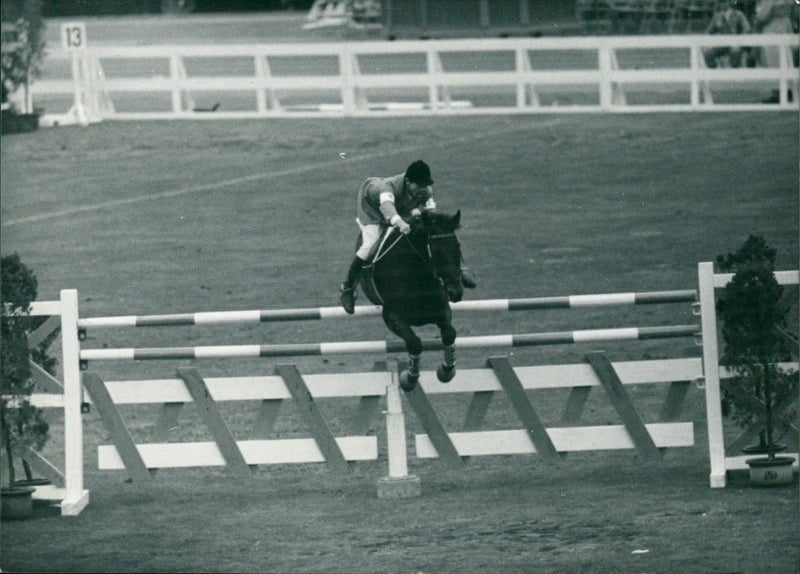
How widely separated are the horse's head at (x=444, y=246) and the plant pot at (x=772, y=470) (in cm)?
257

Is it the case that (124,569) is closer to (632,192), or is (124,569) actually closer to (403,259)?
(403,259)

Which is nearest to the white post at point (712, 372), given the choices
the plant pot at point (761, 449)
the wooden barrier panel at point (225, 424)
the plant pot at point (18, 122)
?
the plant pot at point (761, 449)

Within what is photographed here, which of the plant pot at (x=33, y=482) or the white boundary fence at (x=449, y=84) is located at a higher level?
the white boundary fence at (x=449, y=84)

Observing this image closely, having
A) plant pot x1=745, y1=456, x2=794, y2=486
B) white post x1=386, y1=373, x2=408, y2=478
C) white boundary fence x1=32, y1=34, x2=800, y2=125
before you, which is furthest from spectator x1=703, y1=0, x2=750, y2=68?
white post x1=386, y1=373, x2=408, y2=478

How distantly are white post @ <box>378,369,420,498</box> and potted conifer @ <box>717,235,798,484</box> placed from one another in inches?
96.1

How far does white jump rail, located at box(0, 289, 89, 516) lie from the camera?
12.1 m

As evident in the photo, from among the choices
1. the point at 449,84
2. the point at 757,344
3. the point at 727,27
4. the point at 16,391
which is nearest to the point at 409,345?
the point at 757,344

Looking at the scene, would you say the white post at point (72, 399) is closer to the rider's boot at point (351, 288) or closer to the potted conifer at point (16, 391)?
the potted conifer at point (16, 391)

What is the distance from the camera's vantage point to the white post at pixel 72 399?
1206 cm

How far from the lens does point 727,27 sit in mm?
28984

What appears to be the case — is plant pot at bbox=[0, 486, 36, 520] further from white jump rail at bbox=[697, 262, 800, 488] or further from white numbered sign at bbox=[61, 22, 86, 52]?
white numbered sign at bbox=[61, 22, 86, 52]

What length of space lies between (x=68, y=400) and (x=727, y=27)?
64.2ft

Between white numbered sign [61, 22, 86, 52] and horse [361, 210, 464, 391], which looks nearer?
horse [361, 210, 464, 391]

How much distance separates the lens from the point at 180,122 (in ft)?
94.7
